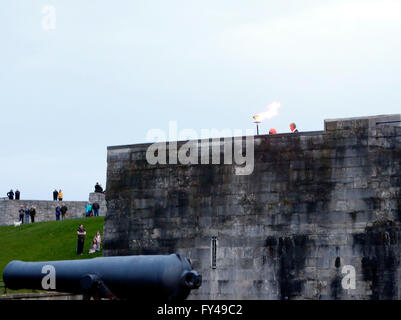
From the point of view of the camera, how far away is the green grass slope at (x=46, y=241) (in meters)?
38.3

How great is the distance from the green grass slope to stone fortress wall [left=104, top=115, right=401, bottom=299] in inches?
409

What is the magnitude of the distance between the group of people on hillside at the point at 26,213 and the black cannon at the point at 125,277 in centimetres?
3088

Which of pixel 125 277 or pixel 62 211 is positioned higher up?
pixel 62 211

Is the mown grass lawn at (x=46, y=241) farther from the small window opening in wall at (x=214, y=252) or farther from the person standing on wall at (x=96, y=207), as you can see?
the small window opening in wall at (x=214, y=252)

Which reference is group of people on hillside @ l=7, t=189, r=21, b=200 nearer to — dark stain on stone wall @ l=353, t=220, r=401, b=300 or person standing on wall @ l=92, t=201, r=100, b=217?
person standing on wall @ l=92, t=201, r=100, b=217

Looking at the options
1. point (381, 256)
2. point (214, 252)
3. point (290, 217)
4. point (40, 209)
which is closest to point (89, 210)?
point (40, 209)

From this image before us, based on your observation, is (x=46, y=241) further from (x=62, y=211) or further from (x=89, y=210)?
(x=62, y=211)

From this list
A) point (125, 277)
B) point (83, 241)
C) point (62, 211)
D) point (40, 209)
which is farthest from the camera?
point (40, 209)

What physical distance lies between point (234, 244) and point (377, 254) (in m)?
4.19

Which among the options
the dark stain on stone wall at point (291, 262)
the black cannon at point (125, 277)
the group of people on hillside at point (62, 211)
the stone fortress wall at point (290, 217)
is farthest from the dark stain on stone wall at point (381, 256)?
the group of people on hillside at point (62, 211)

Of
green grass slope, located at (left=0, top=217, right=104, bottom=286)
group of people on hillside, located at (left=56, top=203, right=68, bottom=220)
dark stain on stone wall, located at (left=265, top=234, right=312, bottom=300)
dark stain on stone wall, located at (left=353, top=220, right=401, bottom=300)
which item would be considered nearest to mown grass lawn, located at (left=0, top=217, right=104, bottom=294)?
green grass slope, located at (left=0, top=217, right=104, bottom=286)

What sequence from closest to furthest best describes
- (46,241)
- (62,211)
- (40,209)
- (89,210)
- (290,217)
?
(290,217) < (46,241) < (89,210) < (62,211) < (40,209)

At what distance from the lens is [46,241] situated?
4178 cm
